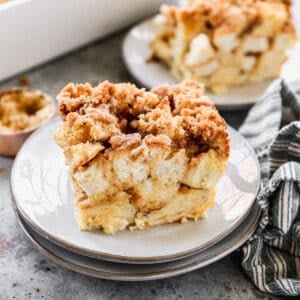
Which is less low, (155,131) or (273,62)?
(155,131)

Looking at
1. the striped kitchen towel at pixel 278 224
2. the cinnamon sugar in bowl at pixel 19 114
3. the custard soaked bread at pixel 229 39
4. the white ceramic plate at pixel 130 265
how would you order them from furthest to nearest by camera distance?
the custard soaked bread at pixel 229 39, the cinnamon sugar in bowl at pixel 19 114, the striped kitchen towel at pixel 278 224, the white ceramic plate at pixel 130 265

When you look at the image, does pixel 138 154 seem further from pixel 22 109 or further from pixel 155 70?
pixel 155 70

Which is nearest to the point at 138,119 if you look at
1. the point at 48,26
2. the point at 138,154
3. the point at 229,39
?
the point at 138,154

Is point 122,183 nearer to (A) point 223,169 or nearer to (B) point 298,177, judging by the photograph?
(A) point 223,169

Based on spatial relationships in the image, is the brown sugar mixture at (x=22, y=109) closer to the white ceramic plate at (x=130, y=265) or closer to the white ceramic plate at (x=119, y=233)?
the white ceramic plate at (x=119, y=233)

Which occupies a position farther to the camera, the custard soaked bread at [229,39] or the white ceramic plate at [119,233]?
the custard soaked bread at [229,39]

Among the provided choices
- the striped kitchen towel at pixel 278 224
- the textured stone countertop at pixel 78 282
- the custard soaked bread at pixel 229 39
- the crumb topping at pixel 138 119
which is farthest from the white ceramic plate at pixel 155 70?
the textured stone countertop at pixel 78 282

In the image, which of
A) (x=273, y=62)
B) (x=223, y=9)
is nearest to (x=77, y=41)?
(x=223, y=9)
